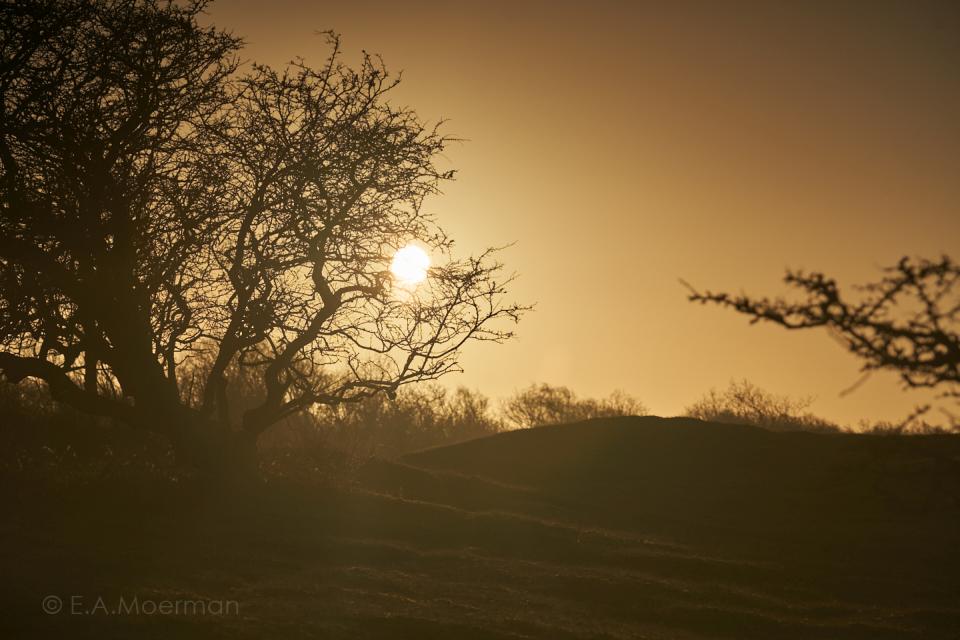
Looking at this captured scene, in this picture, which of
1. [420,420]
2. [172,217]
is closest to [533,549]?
[172,217]

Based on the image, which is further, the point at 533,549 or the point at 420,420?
the point at 420,420

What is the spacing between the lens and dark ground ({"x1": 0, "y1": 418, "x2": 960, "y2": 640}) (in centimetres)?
1112

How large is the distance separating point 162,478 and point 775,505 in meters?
13.5

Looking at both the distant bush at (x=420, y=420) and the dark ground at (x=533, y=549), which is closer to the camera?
the dark ground at (x=533, y=549)

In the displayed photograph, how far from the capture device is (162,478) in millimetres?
16500

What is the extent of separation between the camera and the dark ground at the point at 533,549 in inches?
438

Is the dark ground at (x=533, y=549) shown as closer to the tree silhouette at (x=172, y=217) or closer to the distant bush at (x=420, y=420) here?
the tree silhouette at (x=172, y=217)

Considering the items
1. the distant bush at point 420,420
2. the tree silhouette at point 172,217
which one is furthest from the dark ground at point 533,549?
the distant bush at point 420,420

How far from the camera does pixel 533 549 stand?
634 inches

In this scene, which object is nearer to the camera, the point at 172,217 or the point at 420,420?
the point at 172,217

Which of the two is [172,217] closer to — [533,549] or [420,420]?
[533,549]

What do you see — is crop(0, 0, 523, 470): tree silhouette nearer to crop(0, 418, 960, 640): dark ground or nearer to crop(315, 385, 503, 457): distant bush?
crop(0, 418, 960, 640): dark ground

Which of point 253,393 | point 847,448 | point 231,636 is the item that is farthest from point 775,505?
point 253,393

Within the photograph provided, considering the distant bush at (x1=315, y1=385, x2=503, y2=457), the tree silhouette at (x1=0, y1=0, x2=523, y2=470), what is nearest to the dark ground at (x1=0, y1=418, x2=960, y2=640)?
the tree silhouette at (x1=0, y1=0, x2=523, y2=470)
